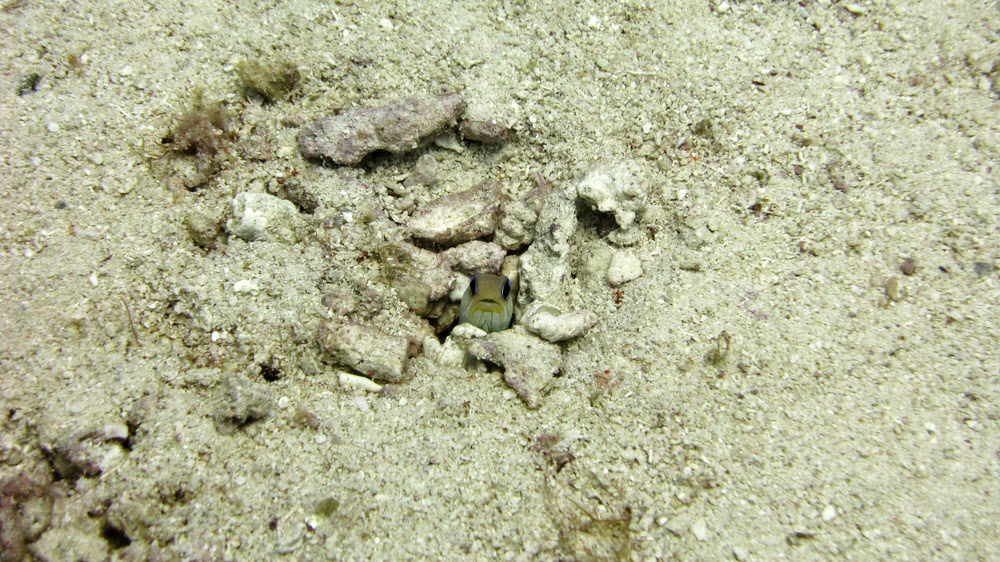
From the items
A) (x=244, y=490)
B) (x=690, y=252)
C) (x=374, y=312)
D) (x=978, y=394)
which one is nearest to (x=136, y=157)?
(x=374, y=312)

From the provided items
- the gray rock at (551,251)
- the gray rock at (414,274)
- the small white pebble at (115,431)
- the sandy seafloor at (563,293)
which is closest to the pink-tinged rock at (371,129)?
the sandy seafloor at (563,293)

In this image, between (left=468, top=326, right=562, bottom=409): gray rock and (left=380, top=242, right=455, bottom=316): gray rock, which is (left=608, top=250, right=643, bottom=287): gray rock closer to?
(left=468, top=326, right=562, bottom=409): gray rock

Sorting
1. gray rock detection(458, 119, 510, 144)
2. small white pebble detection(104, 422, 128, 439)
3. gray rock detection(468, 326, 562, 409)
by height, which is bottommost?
small white pebble detection(104, 422, 128, 439)

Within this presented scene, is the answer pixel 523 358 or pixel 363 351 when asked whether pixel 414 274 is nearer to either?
pixel 363 351

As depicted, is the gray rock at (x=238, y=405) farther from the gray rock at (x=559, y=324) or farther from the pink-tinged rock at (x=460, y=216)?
the gray rock at (x=559, y=324)

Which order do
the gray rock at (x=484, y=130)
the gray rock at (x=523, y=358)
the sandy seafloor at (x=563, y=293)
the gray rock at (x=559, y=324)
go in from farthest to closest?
the gray rock at (x=484, y=130)
the gray rock at (x=559, y=324)
the gray rock at (x=523, y=358)
the sandy seafloor at (x=563, y=293)

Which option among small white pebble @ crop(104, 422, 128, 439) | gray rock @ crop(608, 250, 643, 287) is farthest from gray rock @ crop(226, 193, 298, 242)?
gray rock @ crop(608, 250, 643, 287)
